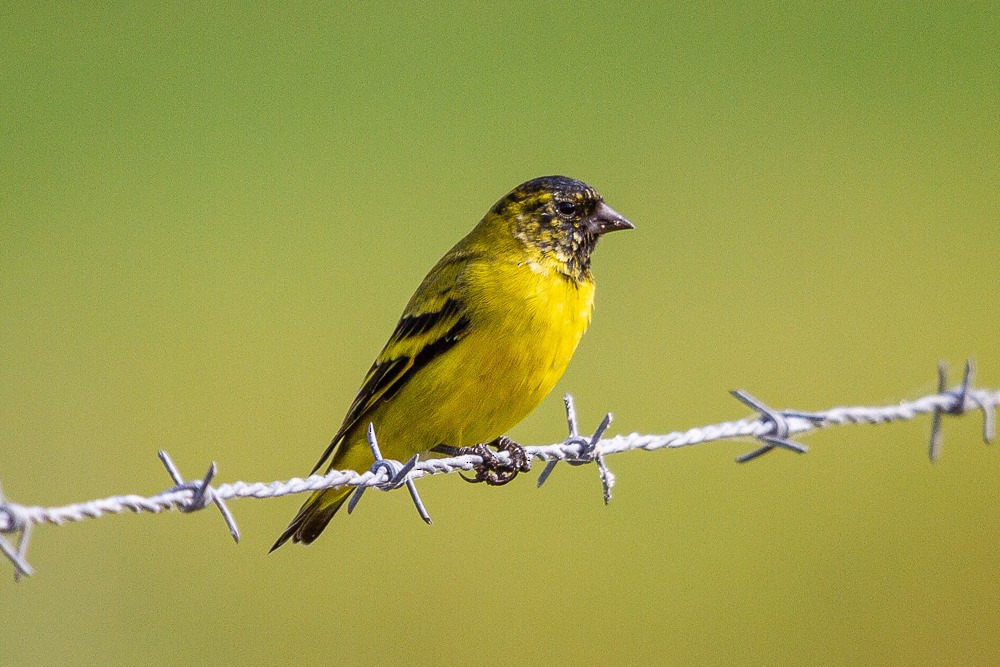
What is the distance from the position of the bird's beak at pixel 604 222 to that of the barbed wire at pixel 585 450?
3.91 ft

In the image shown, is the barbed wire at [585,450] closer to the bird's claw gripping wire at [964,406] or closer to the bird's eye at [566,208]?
the bird's claw gripping wire at [964,406]

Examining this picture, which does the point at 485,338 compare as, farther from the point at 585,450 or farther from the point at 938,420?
the point at 938,420

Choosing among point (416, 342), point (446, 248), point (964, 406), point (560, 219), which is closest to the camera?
point (964, 406)

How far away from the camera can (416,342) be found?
16.1ft

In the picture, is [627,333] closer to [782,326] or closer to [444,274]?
[782,326]

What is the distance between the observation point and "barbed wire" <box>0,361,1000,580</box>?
274cm

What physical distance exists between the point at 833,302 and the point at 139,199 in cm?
643

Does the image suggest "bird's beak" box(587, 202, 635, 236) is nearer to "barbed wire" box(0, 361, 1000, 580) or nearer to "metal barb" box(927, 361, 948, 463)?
"barbed wire" box(0, 361, 1000, 580)

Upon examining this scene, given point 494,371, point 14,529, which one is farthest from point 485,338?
point 14,529

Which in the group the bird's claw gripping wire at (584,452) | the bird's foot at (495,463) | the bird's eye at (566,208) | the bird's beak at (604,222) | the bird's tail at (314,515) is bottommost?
A: the bird's tail at (314,515)

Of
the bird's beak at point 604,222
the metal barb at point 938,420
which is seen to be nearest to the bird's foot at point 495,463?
Answer: the bird's beak at point 604,222

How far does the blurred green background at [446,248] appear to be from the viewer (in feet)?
25.5

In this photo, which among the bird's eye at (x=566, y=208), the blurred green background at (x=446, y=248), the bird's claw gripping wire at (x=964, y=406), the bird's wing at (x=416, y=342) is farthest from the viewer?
the blurred green background at (x=446, y=248)

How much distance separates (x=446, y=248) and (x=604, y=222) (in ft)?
17.8
